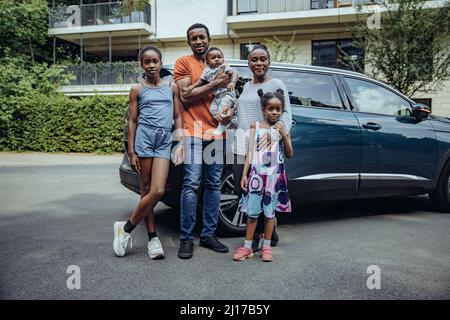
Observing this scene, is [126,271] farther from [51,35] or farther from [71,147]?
[51,35]

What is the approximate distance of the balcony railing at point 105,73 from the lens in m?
19.8

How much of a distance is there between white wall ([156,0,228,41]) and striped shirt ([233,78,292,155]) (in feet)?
55.5

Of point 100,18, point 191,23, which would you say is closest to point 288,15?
point 191,23

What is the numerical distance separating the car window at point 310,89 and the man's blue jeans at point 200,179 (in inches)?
Result: 48.2

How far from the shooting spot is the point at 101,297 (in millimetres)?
2588

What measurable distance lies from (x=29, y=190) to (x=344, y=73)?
18.4 ft

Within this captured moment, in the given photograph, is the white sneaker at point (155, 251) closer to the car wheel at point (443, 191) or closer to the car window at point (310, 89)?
the car window at point (310, 89)

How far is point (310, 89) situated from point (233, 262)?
217 cm

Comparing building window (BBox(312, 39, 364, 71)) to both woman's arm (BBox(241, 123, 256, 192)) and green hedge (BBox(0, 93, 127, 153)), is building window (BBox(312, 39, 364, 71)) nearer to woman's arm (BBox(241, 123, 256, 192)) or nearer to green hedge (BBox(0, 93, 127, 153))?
green hedge (BBox(0, 93, 127, 153))

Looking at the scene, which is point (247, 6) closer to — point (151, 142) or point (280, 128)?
point (280, 128)

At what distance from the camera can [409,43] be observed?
12883 mm

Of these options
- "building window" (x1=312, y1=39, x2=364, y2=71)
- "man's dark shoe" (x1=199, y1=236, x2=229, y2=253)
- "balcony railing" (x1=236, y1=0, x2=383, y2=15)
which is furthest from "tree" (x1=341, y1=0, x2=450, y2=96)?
"man's dark shoe" (x1=199, y1=236, x2=229, y2=253)
